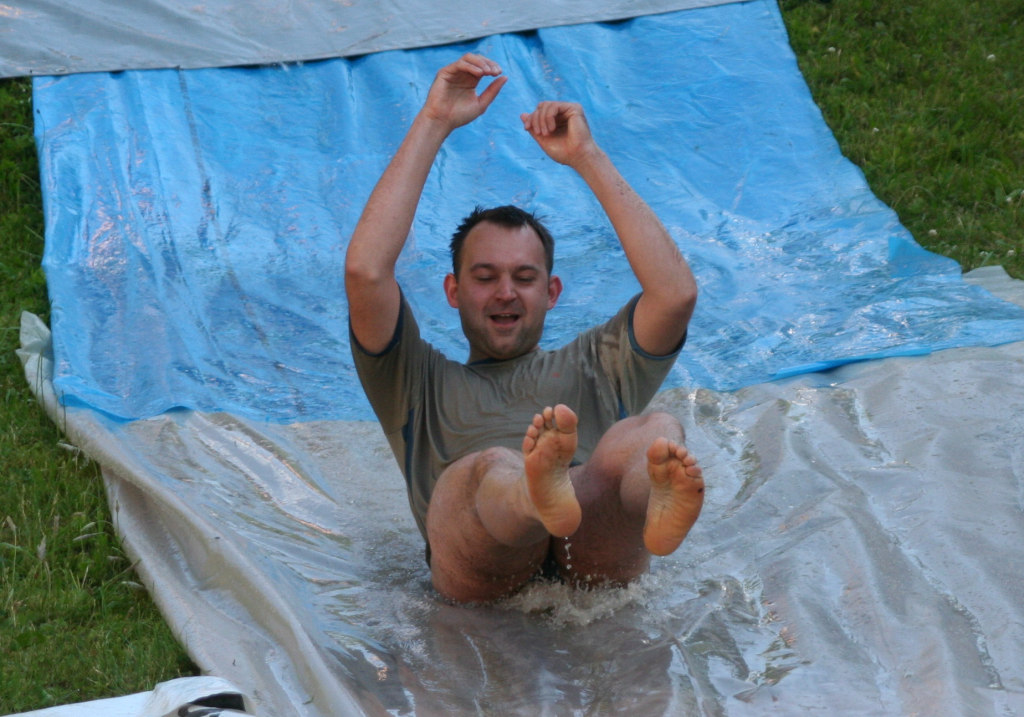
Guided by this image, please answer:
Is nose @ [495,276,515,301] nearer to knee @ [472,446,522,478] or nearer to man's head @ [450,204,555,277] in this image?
man's head @ [450,204,555,277]

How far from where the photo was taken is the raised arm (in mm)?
2768

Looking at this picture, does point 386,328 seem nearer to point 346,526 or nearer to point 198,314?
point 346,526

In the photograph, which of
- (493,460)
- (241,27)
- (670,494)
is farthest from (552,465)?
(241,27)

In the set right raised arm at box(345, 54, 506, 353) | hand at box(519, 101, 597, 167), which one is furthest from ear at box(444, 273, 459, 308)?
hand at box(519, 101, 597, 167)

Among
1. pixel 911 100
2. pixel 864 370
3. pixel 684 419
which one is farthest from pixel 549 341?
pixel 911 100

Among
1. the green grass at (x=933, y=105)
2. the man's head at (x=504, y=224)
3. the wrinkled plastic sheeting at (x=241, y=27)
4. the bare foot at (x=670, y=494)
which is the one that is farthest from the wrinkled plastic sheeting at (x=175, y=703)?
the wrinkled plastic sheeting at (x=241, y=27)

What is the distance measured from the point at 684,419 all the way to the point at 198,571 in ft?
5.95

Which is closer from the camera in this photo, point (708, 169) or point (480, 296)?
point (480, 296)

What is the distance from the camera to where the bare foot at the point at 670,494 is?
2221mm

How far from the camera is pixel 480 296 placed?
3.01 m

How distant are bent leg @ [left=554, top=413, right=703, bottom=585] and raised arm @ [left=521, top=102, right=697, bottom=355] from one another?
0.86ft

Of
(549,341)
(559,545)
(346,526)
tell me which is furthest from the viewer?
(549,341)

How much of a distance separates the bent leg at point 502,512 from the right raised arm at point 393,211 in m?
0.39

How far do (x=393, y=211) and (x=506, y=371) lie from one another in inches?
19.7
